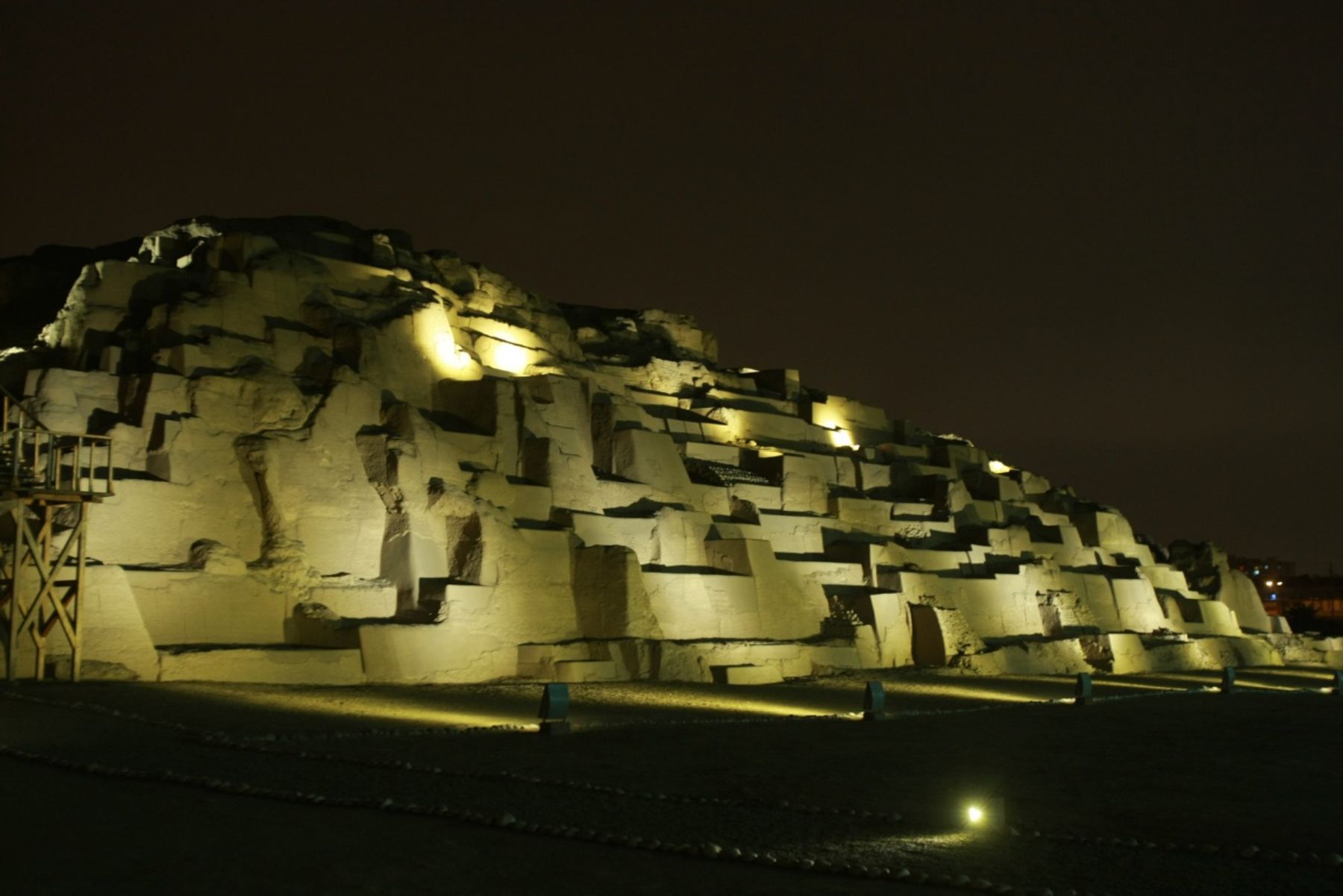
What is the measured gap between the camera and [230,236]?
955 inches

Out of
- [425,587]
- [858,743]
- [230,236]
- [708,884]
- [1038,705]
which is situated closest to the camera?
[708,884]

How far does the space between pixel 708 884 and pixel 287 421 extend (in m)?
14.8

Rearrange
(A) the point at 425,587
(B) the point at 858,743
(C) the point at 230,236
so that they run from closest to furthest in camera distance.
→ (B) the point at 858,743 → (A) the point at 425,587 → (C) the point at 230,236

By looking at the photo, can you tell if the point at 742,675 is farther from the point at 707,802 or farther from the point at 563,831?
the point at 563,831

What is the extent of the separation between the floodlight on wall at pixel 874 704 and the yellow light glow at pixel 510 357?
53.4 feet

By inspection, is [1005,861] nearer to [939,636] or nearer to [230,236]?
[939,636]

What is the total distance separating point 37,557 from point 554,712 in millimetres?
6012

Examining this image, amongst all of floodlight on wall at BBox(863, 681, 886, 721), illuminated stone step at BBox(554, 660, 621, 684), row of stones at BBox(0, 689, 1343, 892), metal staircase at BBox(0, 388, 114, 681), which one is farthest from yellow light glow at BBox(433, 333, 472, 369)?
row of stones at BBox(0, 689, 1343, 892)

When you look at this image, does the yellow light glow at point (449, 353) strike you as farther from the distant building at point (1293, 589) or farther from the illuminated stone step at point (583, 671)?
the distant building at point (1293, 589)

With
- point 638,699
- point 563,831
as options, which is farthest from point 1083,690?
point 563,831

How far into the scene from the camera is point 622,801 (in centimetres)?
818

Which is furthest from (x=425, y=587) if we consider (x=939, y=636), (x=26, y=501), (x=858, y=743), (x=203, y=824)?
(x=203, y=824)

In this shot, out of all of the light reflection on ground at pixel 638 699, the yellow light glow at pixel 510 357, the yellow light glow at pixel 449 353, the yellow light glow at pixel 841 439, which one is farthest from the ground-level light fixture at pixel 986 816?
the yellow light glow at pixel 841 439

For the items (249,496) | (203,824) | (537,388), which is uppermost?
(537,388)
